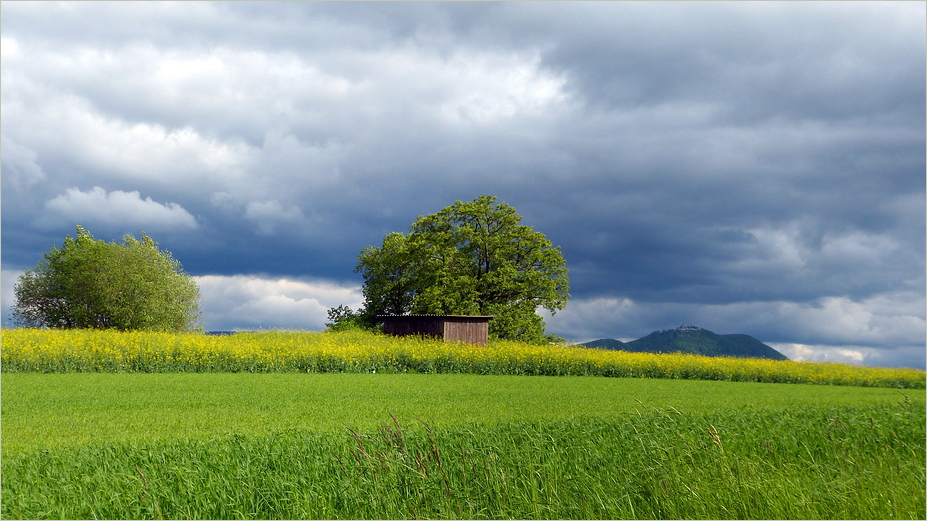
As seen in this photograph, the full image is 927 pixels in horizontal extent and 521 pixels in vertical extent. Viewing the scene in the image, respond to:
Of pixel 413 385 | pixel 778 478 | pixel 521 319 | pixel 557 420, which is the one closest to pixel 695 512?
pixel 778 478

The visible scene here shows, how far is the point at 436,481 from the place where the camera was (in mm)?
5645

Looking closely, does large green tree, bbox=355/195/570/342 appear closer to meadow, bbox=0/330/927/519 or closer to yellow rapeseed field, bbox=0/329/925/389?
yellow rapeseed field, bbox=0/329/925/389

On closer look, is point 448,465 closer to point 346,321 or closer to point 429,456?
point 429,456

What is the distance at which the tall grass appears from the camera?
5277 millimetres

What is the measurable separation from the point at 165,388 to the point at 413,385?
18.9 feet

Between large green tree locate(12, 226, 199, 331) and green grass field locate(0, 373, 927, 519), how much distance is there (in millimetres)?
26920

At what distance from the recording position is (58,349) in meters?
17.4

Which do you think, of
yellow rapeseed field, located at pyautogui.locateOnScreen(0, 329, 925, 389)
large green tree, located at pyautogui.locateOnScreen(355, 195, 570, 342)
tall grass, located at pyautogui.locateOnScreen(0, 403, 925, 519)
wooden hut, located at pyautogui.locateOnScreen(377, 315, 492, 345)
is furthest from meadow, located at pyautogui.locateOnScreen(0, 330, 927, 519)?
large green tree, located at pyautogui.locateOnScreen(355, 195, 570, 342)

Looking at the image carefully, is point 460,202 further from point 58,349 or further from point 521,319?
point 58,349

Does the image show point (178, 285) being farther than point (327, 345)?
Yes

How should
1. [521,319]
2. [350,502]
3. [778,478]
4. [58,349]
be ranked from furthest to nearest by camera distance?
[521,319]
[58,349]
[778,478]
[350,502]

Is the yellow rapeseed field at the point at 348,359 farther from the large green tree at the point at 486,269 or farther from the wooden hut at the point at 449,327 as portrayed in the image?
the large green tree at the point at 486,269

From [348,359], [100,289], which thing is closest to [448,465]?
[348,359]

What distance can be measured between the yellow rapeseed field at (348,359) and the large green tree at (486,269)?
27.3 feet
